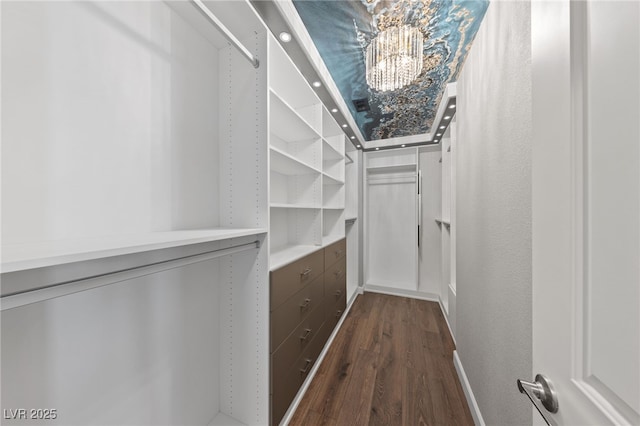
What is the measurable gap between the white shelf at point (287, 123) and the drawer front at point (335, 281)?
1276 mm

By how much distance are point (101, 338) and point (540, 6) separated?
169 cm

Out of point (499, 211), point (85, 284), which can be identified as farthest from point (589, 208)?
point (85, 284)

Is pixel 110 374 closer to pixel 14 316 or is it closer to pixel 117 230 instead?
pixel 14 316

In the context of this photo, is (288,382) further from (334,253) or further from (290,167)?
(290,167)

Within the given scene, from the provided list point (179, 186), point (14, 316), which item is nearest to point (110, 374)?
point (14, 316)

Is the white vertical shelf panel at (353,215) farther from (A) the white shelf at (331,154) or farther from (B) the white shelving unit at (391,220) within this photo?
(A) the white shelf at (331,154)

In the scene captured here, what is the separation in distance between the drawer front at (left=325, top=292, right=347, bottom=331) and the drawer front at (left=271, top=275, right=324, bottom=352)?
30 cm

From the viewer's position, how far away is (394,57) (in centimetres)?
170

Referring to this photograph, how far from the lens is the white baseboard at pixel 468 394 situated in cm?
140

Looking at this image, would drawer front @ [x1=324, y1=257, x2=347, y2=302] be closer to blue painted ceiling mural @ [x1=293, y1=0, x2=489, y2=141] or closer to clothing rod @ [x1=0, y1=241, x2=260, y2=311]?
clothing rod @ [x1=0, y1=241, x2=260, y2=311]

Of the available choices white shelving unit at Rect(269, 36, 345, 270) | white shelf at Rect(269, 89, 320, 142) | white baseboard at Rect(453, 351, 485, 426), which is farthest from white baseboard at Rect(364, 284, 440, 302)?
white shelf at Rect(269, 89, 320, 142)

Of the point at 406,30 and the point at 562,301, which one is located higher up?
the point at 406,30

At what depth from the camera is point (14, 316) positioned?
67 cm

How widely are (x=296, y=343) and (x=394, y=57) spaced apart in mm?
2169
